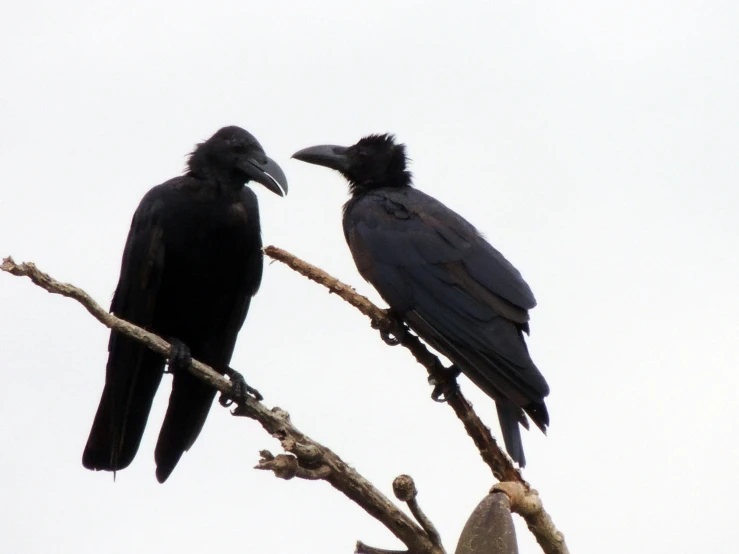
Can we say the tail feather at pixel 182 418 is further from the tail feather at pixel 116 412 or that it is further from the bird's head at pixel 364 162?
the bird's head at pixel 364 162

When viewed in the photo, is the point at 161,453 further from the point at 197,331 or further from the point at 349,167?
the point at 349,167

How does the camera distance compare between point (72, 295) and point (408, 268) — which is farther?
point (408, 268)

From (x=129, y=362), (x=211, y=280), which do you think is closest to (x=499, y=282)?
(x=211, y=280)

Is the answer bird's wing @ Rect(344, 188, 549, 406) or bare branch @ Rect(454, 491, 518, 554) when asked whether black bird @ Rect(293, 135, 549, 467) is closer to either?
bird's wing @ Rect(344, 188, 549, 406)

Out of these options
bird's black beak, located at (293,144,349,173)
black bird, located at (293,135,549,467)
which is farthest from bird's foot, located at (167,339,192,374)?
bird's black beak, located at (293,144,349,173)

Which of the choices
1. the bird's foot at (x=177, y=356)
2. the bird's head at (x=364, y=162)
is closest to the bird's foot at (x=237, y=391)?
the bird's foot at (x=177, y=356)

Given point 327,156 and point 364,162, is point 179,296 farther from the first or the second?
point 364,162

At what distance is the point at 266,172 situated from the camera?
7.46 meters

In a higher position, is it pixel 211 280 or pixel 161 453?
pixel 211 280

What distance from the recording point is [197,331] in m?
7.30

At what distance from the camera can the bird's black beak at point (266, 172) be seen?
738 cm

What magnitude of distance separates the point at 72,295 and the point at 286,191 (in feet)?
8.07

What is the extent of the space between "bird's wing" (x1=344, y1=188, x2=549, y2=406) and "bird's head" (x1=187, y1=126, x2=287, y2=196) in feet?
1.94

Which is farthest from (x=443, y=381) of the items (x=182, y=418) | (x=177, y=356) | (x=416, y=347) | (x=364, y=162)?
(x=364, y=162)
